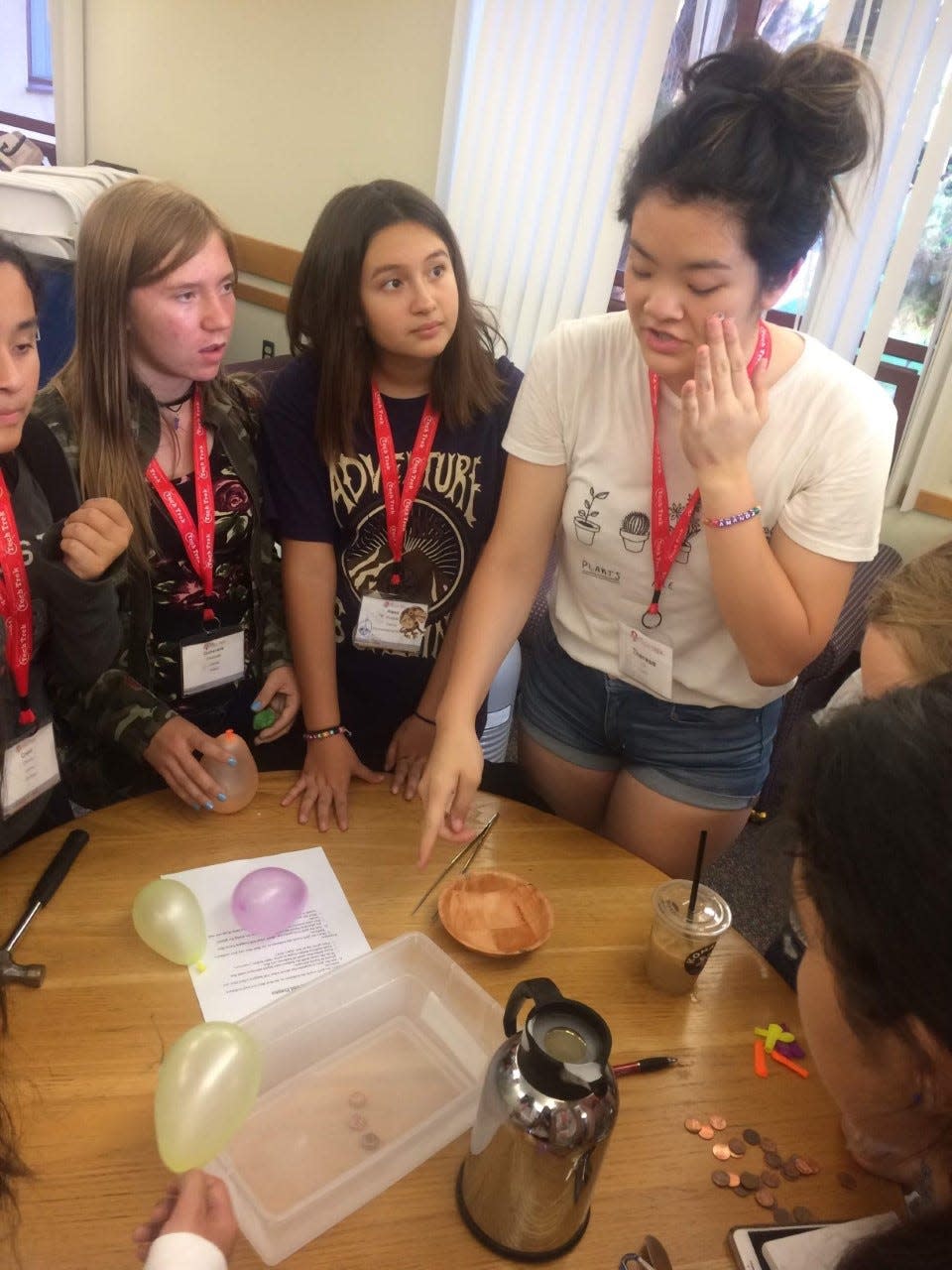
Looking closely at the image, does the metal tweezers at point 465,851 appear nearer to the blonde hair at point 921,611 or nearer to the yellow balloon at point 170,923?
the yellow balloon at point 170,923

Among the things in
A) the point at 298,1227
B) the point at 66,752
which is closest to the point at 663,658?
the point at 298,1227

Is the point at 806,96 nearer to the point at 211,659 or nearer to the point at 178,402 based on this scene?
the point at 178,402

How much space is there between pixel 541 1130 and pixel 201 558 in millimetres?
1104

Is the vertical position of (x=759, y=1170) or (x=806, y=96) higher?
(x=806, y=96)

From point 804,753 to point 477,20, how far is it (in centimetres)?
343

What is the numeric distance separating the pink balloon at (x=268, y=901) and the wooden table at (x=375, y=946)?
81 mm

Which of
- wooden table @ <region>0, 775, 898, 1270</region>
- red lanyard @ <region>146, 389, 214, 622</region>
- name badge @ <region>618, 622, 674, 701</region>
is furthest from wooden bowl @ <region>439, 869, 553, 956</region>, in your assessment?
red lanyard @ <region>146, 389, 214, 622</region>

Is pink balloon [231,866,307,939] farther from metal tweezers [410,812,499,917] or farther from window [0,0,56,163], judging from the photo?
window [0,0,56,163]

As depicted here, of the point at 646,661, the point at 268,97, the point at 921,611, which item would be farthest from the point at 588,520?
the point at 268,97

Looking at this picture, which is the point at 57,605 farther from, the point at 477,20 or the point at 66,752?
the point at 477,20

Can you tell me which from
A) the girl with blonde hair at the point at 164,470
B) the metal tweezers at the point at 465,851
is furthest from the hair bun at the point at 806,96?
the metal tweezers at the point at 465,851

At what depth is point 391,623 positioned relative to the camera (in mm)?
1670

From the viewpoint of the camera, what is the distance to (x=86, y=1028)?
0.97m

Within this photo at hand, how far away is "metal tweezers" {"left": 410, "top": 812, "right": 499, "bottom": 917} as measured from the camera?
3.95 feet
